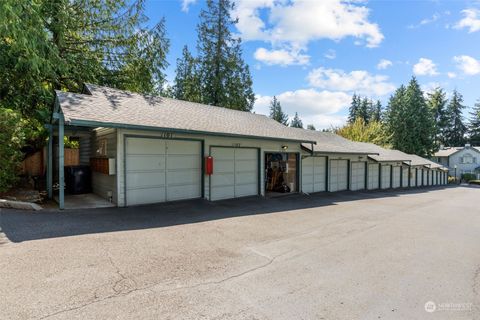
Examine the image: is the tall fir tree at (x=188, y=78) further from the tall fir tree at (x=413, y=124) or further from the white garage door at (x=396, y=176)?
the tall fir tree at (x=413, y=124)

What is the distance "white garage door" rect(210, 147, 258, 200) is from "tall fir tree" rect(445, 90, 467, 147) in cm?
5510

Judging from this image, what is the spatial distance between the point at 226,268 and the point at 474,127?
68264mm

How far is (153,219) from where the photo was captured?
22.3 feet

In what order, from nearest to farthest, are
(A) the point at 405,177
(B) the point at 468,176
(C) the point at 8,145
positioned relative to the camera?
(C) the point at 8,145 < (A) the point at 405,177 < (B) the point at 468,176

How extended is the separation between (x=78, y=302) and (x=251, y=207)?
266 inches

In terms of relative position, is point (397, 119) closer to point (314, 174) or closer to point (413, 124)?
point (413, 124)

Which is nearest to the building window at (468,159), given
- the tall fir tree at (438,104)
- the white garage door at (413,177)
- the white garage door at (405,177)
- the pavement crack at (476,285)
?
the tall fir tree at (438,104)

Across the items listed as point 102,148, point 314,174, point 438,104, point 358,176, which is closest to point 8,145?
point 102,148

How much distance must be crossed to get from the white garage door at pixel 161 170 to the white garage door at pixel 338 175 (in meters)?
9.23

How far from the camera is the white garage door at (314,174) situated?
1397 cm

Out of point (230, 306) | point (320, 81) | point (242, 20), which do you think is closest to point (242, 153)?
point (230, 306)

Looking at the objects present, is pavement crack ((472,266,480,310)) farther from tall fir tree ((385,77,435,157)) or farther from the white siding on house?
the white siding on house

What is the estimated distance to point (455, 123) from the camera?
5272cm

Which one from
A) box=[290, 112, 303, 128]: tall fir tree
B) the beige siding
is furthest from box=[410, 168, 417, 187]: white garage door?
box=[290, 112, 303, 128]: tall fir tree
